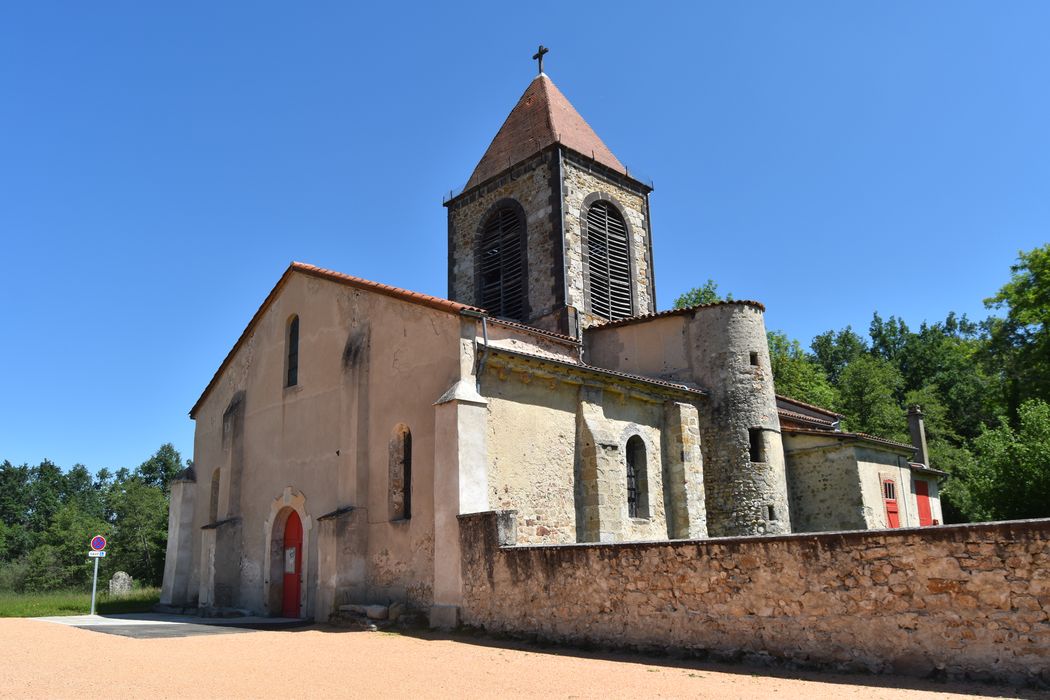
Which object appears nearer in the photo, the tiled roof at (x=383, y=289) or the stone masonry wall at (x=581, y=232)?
the tiled roof at (x=383, y=289)

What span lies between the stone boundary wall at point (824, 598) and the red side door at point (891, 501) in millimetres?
13982

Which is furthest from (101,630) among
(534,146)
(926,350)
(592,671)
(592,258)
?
(926,350)

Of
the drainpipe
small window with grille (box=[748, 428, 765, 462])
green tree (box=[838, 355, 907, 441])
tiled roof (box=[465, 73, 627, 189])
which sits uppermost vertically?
tiled roof (box=[465, 73, 627, 189])

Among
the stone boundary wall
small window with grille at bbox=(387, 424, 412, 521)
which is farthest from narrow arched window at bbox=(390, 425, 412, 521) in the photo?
the stone boundary wall

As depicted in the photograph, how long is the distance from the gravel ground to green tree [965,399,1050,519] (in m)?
20.0

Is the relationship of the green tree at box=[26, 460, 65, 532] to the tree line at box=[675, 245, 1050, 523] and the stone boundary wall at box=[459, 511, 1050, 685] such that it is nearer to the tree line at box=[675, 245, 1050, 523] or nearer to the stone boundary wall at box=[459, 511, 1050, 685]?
the tree line at box=[675, 245, 1050, 523]

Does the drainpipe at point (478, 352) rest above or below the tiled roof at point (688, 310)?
below

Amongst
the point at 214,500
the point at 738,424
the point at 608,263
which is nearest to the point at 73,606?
the point at 214,500

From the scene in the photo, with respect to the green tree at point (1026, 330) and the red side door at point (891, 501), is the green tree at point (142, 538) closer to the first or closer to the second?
the red side door at point (891, 501)

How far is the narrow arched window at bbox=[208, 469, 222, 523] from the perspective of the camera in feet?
68.7

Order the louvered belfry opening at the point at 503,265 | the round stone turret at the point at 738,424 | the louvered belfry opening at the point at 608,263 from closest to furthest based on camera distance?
the round stone turret at the point at 738,424
the louvered belfry opening at the point at 608,263
the louvered belfry opening at the point at 503,265

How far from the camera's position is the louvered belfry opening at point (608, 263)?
79.2 ft

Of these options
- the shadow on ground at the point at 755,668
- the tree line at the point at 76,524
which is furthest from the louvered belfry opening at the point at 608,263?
the tree line at the point at 76,524

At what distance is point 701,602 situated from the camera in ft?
30.5
